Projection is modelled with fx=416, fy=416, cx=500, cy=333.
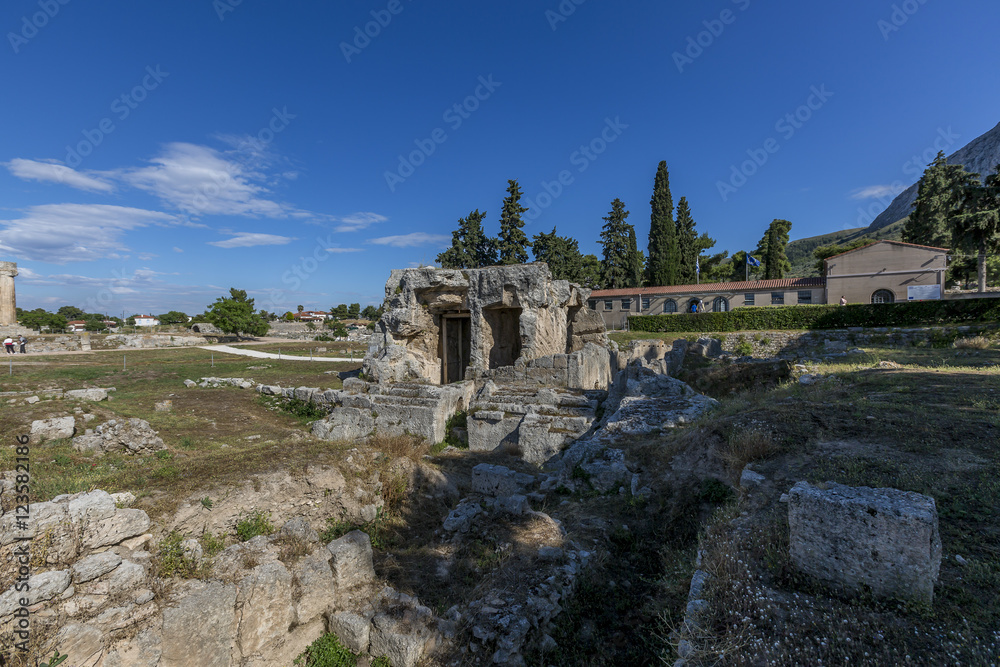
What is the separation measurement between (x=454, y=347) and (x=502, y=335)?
2.14 m

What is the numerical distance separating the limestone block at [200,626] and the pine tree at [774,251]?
4588 centimetres

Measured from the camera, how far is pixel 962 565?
293cm

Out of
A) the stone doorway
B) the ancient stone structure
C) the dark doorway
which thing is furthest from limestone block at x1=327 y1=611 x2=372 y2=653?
the stone doorway

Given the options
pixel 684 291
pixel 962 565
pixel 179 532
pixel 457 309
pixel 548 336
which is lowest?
pixel 179 532

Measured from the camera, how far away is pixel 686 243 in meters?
40.8

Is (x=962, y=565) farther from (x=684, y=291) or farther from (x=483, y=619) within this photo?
(x=684, y=291)

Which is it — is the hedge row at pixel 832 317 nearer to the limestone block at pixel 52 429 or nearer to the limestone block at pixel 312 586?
the limestone block at pixel 312 586

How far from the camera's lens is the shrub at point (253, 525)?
5.24m

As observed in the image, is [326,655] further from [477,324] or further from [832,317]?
[832,317]

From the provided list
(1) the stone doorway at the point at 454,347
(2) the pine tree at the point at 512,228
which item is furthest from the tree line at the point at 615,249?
(1) the stone doorway at the point at 454,347

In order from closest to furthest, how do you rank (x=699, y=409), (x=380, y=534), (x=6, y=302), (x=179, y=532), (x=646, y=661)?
(x=646, y=661), (x=179, y=532), (x=380, y=534), (x=699, y=409), (x=6, y=302)

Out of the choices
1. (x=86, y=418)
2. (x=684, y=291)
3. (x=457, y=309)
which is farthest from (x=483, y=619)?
(x=684, y=291)

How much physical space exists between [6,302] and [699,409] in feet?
179

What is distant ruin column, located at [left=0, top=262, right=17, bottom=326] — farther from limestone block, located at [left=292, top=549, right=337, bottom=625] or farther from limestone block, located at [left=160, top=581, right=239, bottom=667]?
limestone block, located at [left=292, top=549, right=337, bottom=625]
